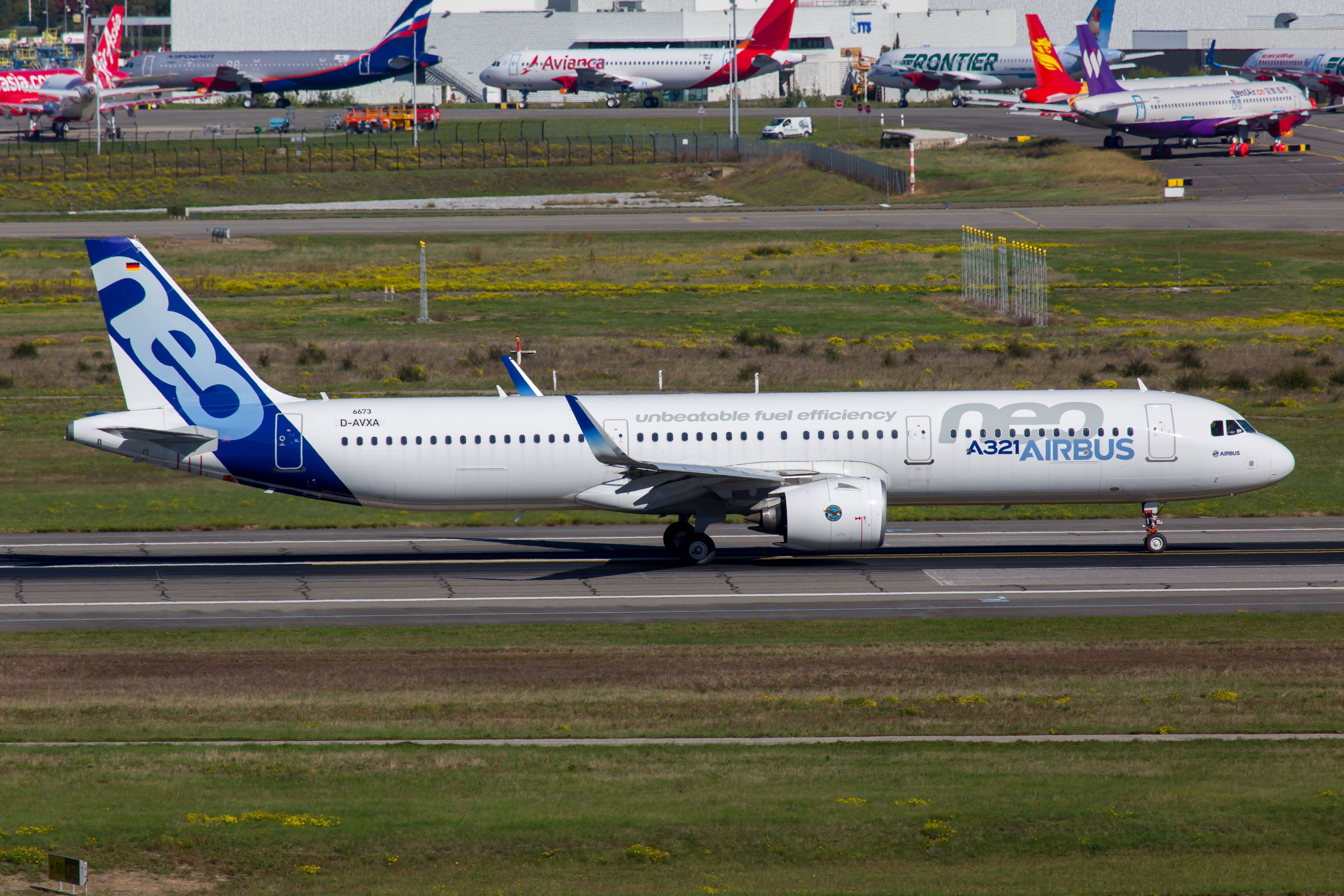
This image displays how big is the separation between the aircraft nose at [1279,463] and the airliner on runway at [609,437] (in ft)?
0.29

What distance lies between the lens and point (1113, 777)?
2100 centimetres

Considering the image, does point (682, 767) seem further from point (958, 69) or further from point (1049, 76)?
point (958, 69)

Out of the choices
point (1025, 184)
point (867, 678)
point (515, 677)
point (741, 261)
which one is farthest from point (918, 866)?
point (1025, 184)

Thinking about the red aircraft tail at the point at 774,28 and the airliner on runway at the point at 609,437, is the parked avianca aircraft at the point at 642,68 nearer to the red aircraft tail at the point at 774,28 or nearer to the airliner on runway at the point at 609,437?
the red aircraft tail at the point at 774,28

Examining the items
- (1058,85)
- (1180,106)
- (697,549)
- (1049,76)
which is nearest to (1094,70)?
(1180,106)

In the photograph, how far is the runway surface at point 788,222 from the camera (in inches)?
4038

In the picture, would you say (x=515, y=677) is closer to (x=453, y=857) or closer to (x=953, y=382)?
(x=453, y=857)

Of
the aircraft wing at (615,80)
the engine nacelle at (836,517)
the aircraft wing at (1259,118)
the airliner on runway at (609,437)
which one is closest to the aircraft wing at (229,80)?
the aircraft wing at (615,80)

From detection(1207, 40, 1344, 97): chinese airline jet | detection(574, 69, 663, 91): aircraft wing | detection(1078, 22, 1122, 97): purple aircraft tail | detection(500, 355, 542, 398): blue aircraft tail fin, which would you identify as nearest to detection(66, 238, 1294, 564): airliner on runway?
detection(500, 355, 542, 398): blue aircraft tail fin

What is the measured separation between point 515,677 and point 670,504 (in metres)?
11.2

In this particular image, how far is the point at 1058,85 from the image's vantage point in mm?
137375

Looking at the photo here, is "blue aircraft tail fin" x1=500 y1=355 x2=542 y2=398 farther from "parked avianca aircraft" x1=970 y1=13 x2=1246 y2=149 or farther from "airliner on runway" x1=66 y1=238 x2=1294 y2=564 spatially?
"parked avianca aircraft" x1=970 y1=13 x2=1246 y2=149

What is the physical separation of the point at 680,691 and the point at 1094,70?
116 metres

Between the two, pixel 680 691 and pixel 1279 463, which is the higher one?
pixel 1279 463
